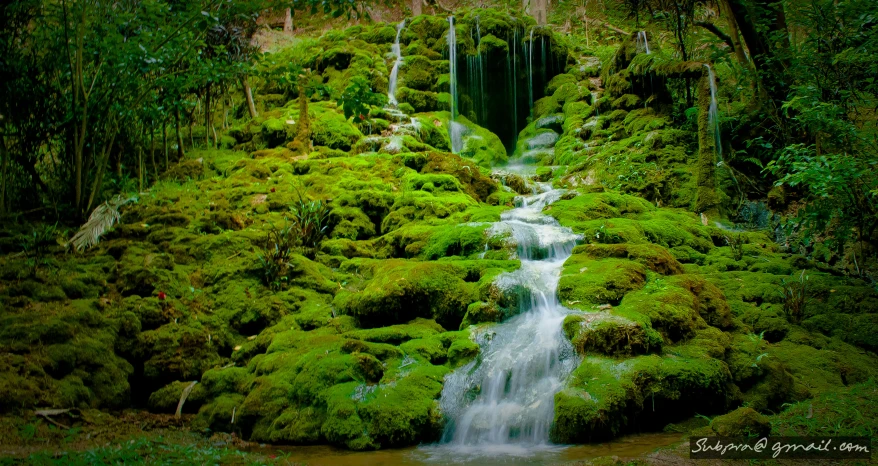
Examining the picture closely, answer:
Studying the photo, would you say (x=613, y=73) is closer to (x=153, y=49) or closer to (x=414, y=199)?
(x=414, y=199)

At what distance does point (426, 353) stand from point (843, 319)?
4.84 m

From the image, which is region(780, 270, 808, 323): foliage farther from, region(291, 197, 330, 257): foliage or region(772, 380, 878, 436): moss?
region(291, 197, 330, 257): foliage

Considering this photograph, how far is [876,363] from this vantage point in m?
5.30

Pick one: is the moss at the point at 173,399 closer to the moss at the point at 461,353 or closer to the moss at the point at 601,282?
the moss at the point at 461,353

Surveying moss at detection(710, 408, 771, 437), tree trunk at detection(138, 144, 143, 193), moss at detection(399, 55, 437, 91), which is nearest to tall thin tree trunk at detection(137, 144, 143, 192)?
tree trunk at detection(138, 144, 143, 193)

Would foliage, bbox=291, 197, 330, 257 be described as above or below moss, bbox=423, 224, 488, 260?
above

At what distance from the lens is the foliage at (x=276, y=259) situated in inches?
279

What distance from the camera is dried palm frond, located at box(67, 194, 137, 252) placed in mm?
7348

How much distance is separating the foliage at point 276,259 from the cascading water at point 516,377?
3083mm

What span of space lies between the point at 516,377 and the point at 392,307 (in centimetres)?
168

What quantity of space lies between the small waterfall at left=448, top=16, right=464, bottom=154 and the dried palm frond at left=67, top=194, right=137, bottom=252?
8442 mm

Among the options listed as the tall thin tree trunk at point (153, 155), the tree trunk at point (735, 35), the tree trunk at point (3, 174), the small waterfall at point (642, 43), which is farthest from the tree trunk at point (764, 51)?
the tree trunk at point (3, 174)

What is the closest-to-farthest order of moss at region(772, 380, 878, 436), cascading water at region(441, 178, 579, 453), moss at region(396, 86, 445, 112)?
moss at region(772, 380, 878, 436)
cascading water at region(441, 178, 579, 453)
moss at region(396, 86, 445, 112)

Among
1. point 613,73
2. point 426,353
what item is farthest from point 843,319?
point 613,73
